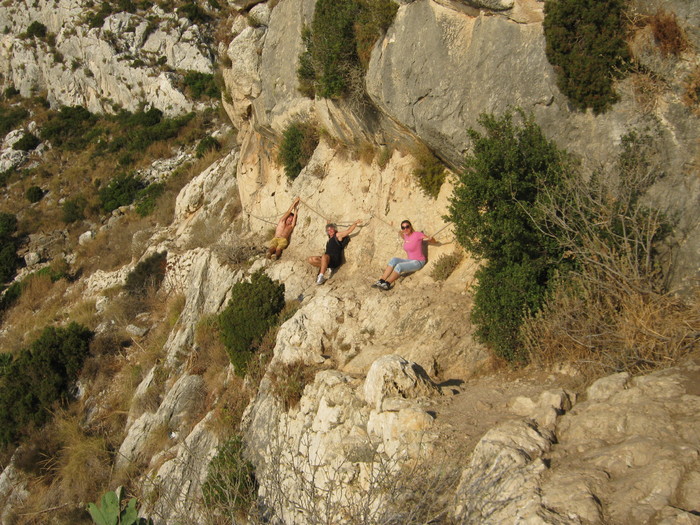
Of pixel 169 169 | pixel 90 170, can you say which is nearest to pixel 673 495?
pixel 169 169

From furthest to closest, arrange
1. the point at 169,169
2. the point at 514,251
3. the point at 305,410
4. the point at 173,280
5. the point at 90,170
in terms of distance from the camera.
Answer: the point at 90,170 → the point at 169,169 → the point at 173,280 → the point at 305,410 → the point at 514,251

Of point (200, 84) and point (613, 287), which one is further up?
point (613, 287)

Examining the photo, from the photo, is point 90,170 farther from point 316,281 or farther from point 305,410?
point 305,410

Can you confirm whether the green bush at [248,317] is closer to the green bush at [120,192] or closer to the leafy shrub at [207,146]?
the leafy shrub at [207,146]

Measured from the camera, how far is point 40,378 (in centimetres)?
1443

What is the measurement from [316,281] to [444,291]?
2.96 meters

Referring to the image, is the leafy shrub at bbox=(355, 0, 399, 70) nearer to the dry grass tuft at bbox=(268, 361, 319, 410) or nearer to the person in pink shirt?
the person in pink shirt

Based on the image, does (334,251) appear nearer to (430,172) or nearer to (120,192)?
(430,172)

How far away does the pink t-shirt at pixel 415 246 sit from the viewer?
8.86 metres

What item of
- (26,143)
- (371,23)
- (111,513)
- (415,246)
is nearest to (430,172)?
(415,246)

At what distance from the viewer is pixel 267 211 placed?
13.6m

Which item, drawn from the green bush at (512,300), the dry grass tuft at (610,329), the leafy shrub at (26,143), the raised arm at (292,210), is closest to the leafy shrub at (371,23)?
the raised arm at (292,210)

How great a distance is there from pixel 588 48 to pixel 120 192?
73.8ft

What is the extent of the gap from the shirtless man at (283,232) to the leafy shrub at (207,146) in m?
12.7
